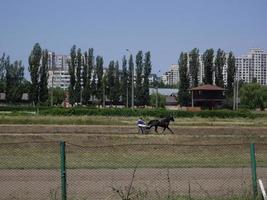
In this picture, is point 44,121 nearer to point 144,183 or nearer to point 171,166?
point 171,166

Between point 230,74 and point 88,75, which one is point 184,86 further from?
point 88,75

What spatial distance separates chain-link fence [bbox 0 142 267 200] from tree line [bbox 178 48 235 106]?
98322 mm

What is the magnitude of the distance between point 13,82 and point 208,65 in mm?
47841

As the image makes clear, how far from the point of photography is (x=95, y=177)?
51.4ft

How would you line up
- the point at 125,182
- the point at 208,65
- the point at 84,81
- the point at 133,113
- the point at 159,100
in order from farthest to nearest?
the point at 159,100 → the point at 208,65 → the point at 84,81 → the point at 133,113 → the point at 125,182

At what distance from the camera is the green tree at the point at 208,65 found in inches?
4967

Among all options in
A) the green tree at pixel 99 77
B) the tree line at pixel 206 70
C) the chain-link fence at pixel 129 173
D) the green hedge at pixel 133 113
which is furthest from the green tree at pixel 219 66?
the chain-link fence at pixel 129 173

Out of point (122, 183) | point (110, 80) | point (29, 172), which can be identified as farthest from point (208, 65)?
point (122, 183)

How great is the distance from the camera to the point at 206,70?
5005 inches

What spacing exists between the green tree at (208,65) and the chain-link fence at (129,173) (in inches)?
3964

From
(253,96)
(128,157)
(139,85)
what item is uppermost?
(139,85)

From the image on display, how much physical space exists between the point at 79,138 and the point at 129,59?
101m

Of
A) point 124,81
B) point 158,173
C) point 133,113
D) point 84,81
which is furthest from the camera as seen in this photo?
point 124,81

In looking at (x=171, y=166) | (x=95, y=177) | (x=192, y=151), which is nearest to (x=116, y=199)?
(x=95, y=177)
